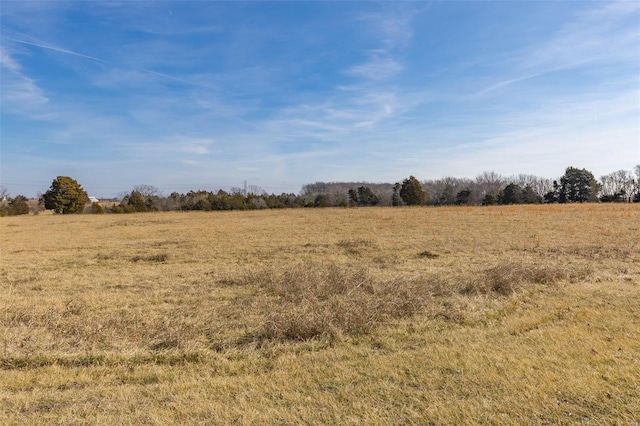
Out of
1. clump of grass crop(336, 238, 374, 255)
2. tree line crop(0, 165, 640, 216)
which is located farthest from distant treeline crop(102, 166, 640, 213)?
clump of grass crop(336, 238, 374, 255)

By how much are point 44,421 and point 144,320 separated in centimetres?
311

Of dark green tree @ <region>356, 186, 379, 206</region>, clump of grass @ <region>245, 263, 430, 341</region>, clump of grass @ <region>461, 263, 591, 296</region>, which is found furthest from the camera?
dark green tree @ <region>356, 186, 379, 206</region>

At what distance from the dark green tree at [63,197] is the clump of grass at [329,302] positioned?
Answer: 53.4 metres

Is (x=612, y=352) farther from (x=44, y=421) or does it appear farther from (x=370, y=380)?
(x=44, y=421)

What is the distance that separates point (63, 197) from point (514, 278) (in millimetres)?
58839

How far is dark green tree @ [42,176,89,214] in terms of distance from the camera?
49438mm

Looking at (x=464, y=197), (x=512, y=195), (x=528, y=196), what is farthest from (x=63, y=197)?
(x=528, y=196)

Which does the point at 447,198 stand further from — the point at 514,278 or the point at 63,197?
the point at 63,197

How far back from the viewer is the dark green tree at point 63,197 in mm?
49438

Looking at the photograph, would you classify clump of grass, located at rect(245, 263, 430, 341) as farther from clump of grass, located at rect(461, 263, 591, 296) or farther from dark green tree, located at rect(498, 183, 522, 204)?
dark green tree, located at rect(498, 183, 522, 204)

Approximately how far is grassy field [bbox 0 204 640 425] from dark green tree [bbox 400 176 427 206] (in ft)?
158

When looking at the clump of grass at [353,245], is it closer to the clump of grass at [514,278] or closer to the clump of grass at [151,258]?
the clump of grass at [514,278]

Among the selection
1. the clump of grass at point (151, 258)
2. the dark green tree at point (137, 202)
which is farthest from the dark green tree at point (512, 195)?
the dark green tree at point (137, 202)

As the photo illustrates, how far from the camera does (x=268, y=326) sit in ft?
17.3
